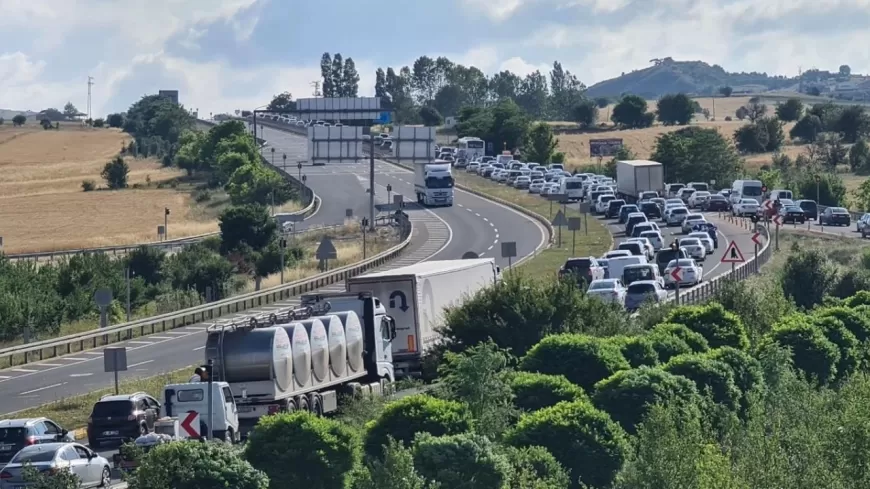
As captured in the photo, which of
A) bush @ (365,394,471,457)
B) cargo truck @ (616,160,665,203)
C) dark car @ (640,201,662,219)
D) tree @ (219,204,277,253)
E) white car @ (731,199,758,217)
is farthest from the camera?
cargo truck @ (616,160,665,203)

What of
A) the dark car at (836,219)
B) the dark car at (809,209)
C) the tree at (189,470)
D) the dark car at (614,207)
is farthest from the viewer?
the dark car at (614,207)

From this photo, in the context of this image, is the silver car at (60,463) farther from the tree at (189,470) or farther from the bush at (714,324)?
the bush at (714,324)

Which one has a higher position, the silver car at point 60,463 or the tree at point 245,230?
the tree at point 245,230

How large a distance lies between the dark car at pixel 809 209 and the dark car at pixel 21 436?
64378 millimetres

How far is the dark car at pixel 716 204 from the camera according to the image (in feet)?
313

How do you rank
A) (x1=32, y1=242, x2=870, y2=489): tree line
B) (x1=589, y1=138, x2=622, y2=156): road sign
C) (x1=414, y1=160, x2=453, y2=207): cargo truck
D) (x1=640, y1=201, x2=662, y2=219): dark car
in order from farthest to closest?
(x1=589, y1=138, x2=622, y2=156): road sign < (x1=414, y1=160, x2=453, y2=207): cargo truck < (x1=640, y1=201, x2=662, y2=219): dark car < (x1=32, y1=242, x2=870, y2=489): tree line

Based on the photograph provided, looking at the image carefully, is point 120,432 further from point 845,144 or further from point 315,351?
point 845,144

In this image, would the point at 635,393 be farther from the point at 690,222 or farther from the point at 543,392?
the point at 690,222

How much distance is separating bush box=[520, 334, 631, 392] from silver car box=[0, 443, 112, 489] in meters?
7.80

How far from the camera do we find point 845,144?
517 ft

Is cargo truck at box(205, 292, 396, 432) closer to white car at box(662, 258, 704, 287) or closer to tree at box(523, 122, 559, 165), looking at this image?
white car at box(662, 258, 704, 287)

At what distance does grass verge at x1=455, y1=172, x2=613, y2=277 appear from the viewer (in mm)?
66438

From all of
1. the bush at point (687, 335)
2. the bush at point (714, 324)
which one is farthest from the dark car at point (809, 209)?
the bush at point (687, 335)

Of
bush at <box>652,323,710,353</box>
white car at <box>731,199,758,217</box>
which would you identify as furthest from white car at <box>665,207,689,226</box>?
bush at <box>652,323,710,353</box>
